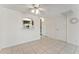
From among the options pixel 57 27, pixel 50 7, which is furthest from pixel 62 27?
pixel 50 7

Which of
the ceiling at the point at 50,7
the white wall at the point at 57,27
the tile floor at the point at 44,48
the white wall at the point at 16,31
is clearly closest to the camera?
the ceiling at the point at 50,7

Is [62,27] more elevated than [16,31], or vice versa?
[62,27]

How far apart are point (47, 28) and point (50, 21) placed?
176 millimetres

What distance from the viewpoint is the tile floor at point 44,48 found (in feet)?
5.45

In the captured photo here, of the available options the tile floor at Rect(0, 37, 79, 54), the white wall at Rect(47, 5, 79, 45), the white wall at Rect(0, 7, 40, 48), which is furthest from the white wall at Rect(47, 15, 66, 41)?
the white wall at Rect(0, 7, 40, 48)

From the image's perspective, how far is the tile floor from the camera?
1661 mm

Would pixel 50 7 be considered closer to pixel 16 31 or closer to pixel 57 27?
pixel 57 27

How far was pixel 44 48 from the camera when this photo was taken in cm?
180

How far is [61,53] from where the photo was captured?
5.30ft

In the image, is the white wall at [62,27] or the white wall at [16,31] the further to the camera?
the white wall at [16,31]

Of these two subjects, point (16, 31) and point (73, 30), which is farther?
point (16, 31)

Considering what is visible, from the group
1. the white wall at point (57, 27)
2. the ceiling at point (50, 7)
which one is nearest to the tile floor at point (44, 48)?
the white wall at point (57, 27)

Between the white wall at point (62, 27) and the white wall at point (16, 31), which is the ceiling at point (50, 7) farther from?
the white wall at point (16, 31)
